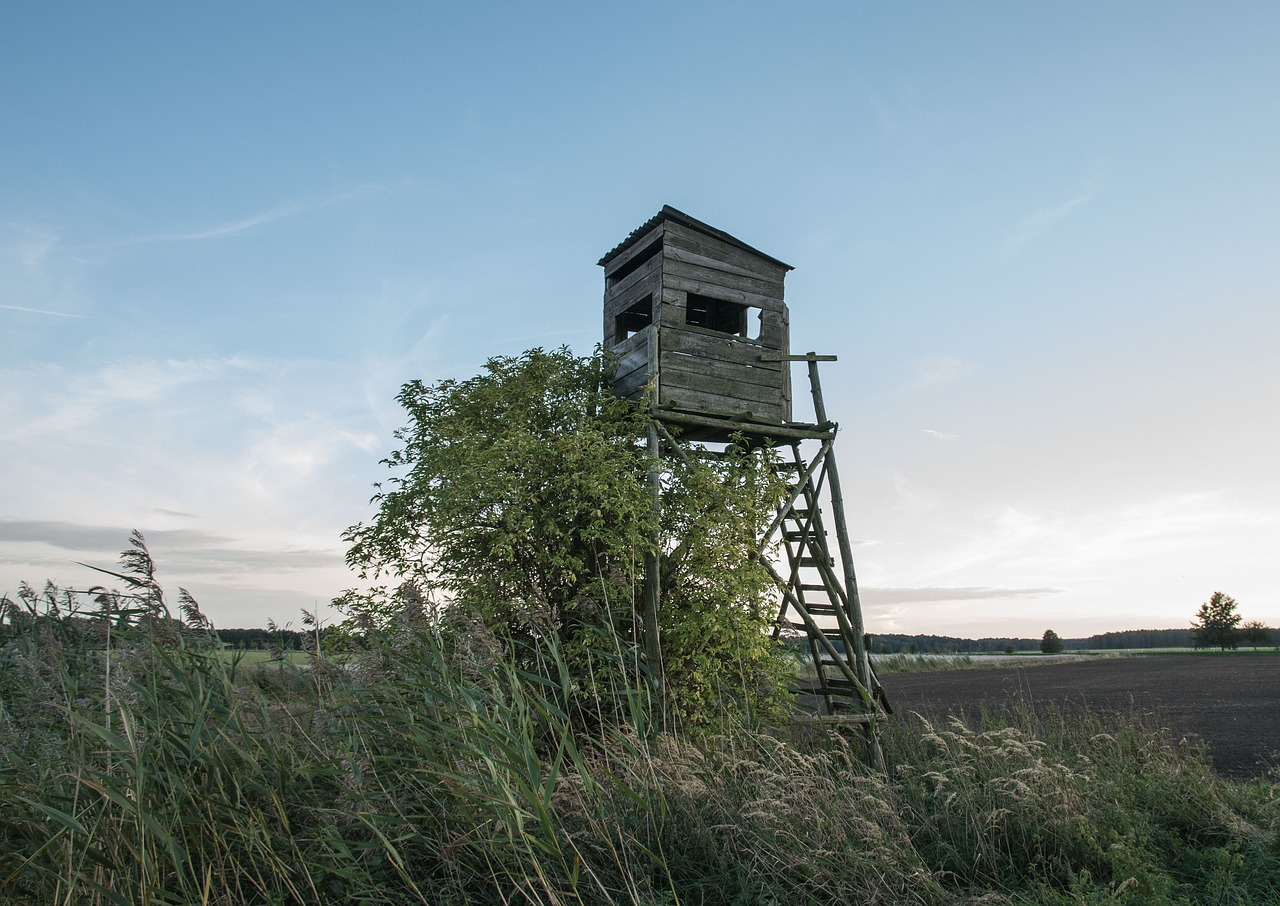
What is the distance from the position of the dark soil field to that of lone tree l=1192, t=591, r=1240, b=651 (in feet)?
57.7

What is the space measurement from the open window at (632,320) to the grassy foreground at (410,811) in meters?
10.6

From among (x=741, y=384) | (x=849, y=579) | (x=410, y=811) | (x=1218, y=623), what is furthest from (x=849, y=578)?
(x=1218, y=623)

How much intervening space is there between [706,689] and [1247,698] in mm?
20441

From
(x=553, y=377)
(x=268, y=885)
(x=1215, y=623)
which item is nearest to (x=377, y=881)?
(x=268, y=885)

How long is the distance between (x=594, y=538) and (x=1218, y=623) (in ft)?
207

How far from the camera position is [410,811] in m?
5.39

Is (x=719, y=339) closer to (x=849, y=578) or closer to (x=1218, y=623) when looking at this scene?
(x=849, y=578)

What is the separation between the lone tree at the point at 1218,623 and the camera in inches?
2215

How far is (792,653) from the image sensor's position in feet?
42.2

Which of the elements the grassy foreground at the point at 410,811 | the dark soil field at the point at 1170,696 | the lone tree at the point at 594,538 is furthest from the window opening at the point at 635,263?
the grassy foreground at the point at 410,811

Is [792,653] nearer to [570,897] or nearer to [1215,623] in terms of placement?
[570,897]

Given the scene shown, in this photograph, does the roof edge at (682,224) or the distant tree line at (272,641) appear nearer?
the distant tree line at (272,641)

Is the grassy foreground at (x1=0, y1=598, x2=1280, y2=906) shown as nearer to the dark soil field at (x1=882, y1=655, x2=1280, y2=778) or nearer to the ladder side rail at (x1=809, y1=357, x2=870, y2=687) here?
the dark soil field at (x1=882, y1=655, x2=1280, y2=778)

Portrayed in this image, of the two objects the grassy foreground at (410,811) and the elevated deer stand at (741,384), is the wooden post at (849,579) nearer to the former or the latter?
the elevated deer stand at (741,384)
